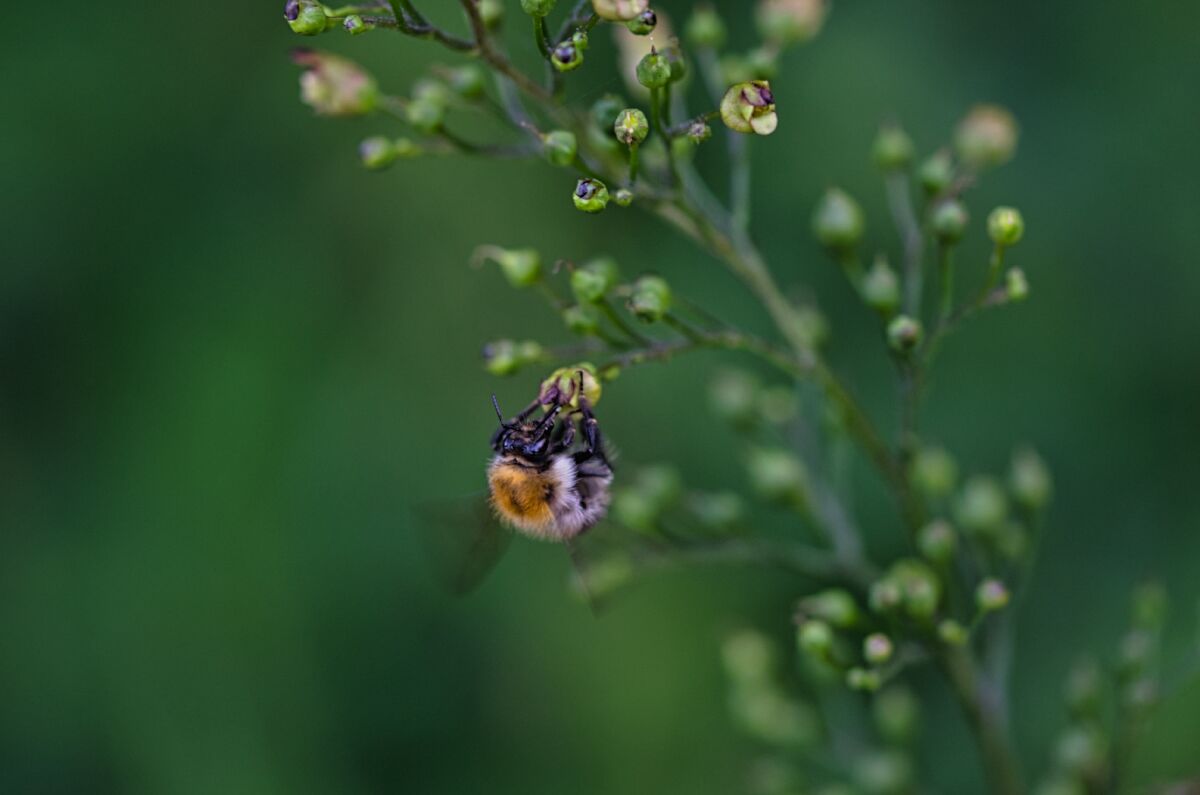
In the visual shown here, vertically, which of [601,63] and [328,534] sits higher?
[601,63]

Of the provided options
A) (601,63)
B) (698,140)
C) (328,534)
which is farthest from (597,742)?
(698,140)

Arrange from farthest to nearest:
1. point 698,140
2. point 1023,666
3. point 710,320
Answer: point 1023,666 < point 710,320 < point 698,140

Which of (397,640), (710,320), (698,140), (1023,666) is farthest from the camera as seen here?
(397,640)

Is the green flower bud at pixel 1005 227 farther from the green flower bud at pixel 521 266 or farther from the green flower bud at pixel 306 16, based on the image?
the green flower bud at pixel 306 16

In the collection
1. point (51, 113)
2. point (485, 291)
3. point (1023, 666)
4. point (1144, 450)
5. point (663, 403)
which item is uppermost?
point (51, 113)

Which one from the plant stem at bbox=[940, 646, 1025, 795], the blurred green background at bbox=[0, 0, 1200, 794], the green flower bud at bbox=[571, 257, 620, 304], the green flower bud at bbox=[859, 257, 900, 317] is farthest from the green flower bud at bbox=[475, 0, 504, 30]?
the blurred green background at bbox=[0, 0, 1200, 794]

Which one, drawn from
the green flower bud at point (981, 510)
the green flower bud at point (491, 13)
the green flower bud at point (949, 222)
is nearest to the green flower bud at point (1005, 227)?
the green flower bud at point (949, 222)

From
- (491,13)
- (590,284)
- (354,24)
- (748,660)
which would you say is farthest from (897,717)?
(354,24)

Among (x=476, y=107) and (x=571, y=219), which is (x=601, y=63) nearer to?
(x=571, y=219)
